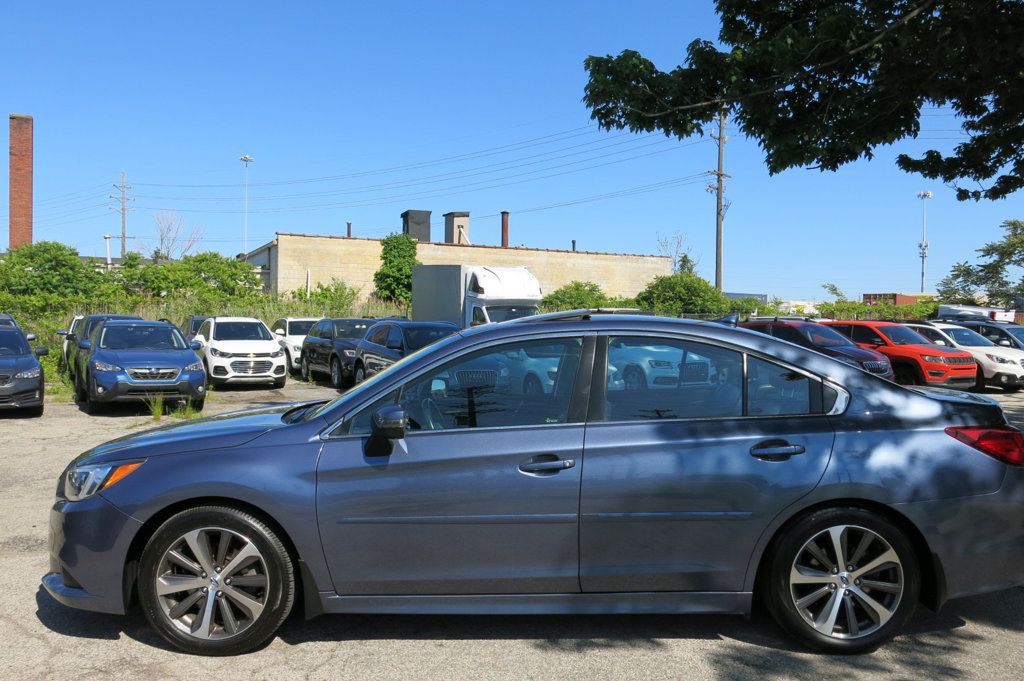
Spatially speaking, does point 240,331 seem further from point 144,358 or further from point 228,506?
point 228,506

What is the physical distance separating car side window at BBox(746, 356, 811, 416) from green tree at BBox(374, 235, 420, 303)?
40230 mm

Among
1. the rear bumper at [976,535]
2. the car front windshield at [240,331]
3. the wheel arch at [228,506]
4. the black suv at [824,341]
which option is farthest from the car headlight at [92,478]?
the car front windshield at [240,331]

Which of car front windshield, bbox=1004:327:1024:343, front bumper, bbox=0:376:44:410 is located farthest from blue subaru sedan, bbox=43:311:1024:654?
car front windshield, bbox=1004:327:1024:343

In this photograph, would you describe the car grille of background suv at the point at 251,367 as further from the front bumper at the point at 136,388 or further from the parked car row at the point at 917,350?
the parked car row at the point at 917,350

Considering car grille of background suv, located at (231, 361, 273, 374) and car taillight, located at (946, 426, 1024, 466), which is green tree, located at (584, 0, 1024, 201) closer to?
→ car taillight, located at (946, 426, 1024, 466)

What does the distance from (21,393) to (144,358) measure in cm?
189

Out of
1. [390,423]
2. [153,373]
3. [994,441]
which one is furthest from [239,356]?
[994,441]

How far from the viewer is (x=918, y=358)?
17.9 meters

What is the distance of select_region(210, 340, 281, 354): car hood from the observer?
1759 centimetres

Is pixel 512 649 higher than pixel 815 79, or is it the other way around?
pixel 815 79

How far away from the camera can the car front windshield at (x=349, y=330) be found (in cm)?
1951

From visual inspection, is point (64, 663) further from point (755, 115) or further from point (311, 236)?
point (311, 236)

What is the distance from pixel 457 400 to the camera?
4047mm

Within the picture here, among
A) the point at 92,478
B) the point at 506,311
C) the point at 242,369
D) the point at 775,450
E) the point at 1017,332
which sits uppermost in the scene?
the point at 506,311
